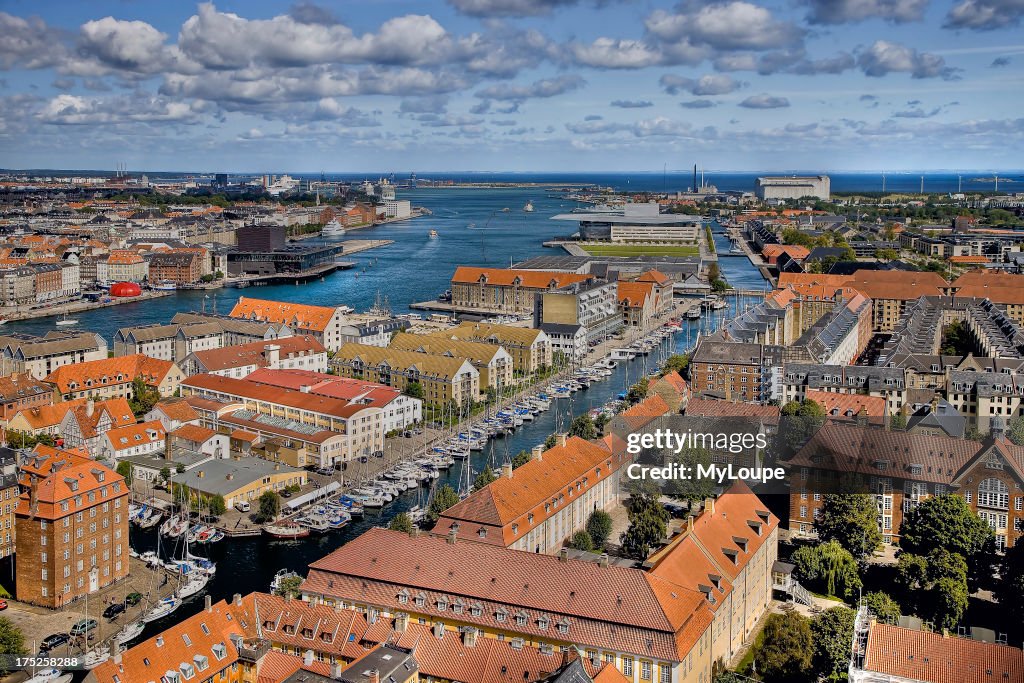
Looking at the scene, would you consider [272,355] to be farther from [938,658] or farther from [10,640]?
[938,658]

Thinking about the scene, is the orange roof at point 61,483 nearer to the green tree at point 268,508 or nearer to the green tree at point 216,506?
the green tree at point 216,506

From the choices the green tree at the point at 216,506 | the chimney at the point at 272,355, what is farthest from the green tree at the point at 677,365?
the green tree at the point at 216,506

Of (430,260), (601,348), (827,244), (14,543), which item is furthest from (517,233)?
(14,543)

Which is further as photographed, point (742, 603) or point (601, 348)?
point (601, 348)

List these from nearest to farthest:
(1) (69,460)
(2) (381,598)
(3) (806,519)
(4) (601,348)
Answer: (2) (381,598) → (1) (69,460) → (3) (806,519) → (4) (601,348)

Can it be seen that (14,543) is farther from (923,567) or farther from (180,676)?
(923,567)

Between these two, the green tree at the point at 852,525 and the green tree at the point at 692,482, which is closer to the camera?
the green tree at the point at 852,525

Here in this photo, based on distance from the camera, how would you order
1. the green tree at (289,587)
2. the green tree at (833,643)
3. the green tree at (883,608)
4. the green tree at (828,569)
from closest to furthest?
the green tree at (833,643), the green tree at (883,608), the green tree at (289,587), the green tree at (828,569)
